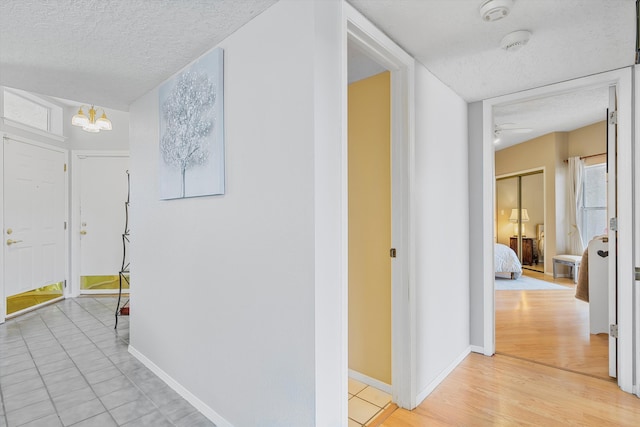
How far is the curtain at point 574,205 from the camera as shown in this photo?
562 cm

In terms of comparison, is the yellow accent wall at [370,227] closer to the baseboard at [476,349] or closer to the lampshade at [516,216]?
the baseboard at [476,349]

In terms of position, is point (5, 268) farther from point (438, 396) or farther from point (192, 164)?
point (438, 396)

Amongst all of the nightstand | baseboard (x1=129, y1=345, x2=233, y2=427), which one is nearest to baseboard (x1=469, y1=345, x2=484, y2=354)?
baseboard (x1=129, y1=345, x2=233, y2=427)

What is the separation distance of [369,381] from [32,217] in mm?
4663

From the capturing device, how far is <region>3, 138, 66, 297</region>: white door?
388 centimetres

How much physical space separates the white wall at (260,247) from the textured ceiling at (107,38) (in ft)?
0.57

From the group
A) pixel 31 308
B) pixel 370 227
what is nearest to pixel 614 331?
pixel 370 227

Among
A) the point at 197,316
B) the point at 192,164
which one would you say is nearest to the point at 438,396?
the point at 197,316

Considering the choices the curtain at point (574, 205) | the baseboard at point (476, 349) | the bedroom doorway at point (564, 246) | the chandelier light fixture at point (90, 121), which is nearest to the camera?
the bedroom doorway at point (564, 246)

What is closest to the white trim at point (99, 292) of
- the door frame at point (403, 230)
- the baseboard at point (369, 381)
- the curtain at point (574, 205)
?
the baseboard at point (369, 381)

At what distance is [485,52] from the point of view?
6.62 feet

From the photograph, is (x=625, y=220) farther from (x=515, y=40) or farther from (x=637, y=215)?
(x=515, y=40)

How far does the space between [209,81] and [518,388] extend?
2.90 metres

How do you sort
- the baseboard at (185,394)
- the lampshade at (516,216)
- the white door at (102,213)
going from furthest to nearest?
the lampshade at (516,216), the white door at (102,213), the baseboard at (185,394)
